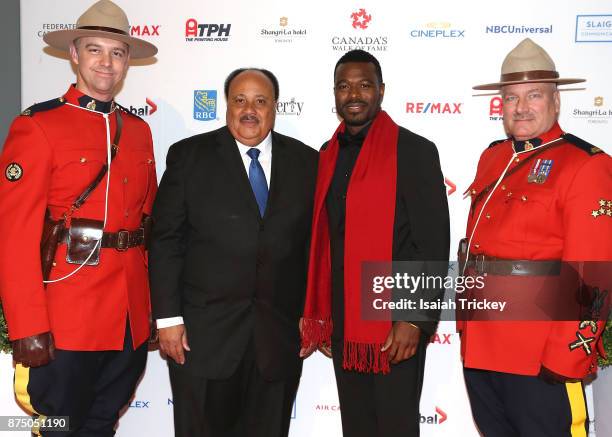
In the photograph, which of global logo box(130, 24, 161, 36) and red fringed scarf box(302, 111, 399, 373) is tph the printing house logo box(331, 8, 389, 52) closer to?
red fringed scarf box(302, 111, 399, 373)

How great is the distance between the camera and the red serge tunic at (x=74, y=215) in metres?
2.27

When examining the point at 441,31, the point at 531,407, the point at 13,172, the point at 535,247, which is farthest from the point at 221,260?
the point at 441,31

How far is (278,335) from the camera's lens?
99.3 inches

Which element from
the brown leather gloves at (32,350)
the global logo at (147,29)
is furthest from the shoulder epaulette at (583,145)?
the global logo at (147,29)

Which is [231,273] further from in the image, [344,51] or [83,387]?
[344,51]

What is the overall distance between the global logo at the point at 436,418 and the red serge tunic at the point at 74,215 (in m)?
1.85

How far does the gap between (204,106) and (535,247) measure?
2.12 metres

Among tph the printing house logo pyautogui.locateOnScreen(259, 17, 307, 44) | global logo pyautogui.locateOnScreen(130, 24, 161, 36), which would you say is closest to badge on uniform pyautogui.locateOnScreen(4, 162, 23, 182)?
global logo pyautogui.locateOnScreen(130, 24, 161, 36)

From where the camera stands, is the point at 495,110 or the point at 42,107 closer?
the point at 42,107

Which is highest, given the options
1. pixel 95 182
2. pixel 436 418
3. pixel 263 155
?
pixel 263 155

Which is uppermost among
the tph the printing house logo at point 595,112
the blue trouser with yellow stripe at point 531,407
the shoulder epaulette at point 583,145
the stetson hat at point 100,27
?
the stetson hat at point 100,27

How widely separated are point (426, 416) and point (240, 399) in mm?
1463

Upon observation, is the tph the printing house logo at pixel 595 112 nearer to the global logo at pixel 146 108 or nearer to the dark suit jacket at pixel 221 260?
the dark suit jacket at pixel 221 260

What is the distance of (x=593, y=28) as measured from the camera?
3305 mm
